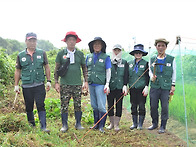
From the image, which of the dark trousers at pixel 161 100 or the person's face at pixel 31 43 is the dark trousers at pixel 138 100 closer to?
the dark trousers at pixel 161 100

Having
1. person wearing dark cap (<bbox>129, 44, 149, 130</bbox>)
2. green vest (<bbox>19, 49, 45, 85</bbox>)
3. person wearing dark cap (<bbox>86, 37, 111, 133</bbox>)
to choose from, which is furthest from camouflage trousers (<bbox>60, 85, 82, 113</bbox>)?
person wearing dark cap (<bbox>129, 44, 149, 130</bbox>)

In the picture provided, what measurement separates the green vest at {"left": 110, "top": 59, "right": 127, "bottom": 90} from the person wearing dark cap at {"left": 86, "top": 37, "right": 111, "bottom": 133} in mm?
248

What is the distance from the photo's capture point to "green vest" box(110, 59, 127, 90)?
4637mm

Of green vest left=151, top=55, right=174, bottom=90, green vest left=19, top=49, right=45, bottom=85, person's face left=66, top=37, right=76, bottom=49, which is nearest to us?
green vest left=19, top=49, right=45, bottom=85

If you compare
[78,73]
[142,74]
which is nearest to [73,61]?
[78,73]

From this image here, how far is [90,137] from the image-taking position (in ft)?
13.6

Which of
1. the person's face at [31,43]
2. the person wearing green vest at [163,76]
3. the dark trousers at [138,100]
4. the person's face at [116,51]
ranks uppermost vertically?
the person's face at [31,43]

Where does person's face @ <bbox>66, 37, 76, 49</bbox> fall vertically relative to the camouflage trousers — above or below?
above

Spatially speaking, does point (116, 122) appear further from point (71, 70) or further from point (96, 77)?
point (71, 70)

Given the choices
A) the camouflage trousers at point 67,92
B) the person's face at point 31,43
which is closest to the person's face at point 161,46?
the camouflage trousers at point 67,92

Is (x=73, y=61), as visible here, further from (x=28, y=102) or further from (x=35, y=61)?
(x=28, y=102)

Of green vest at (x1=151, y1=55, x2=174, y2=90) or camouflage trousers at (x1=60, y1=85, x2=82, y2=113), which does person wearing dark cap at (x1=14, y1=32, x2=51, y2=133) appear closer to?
camouflage trousers at (x1=60, y1=85, x2=82, y2=113)

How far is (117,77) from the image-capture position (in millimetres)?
4668

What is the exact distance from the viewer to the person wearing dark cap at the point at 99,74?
4352 millimetres
